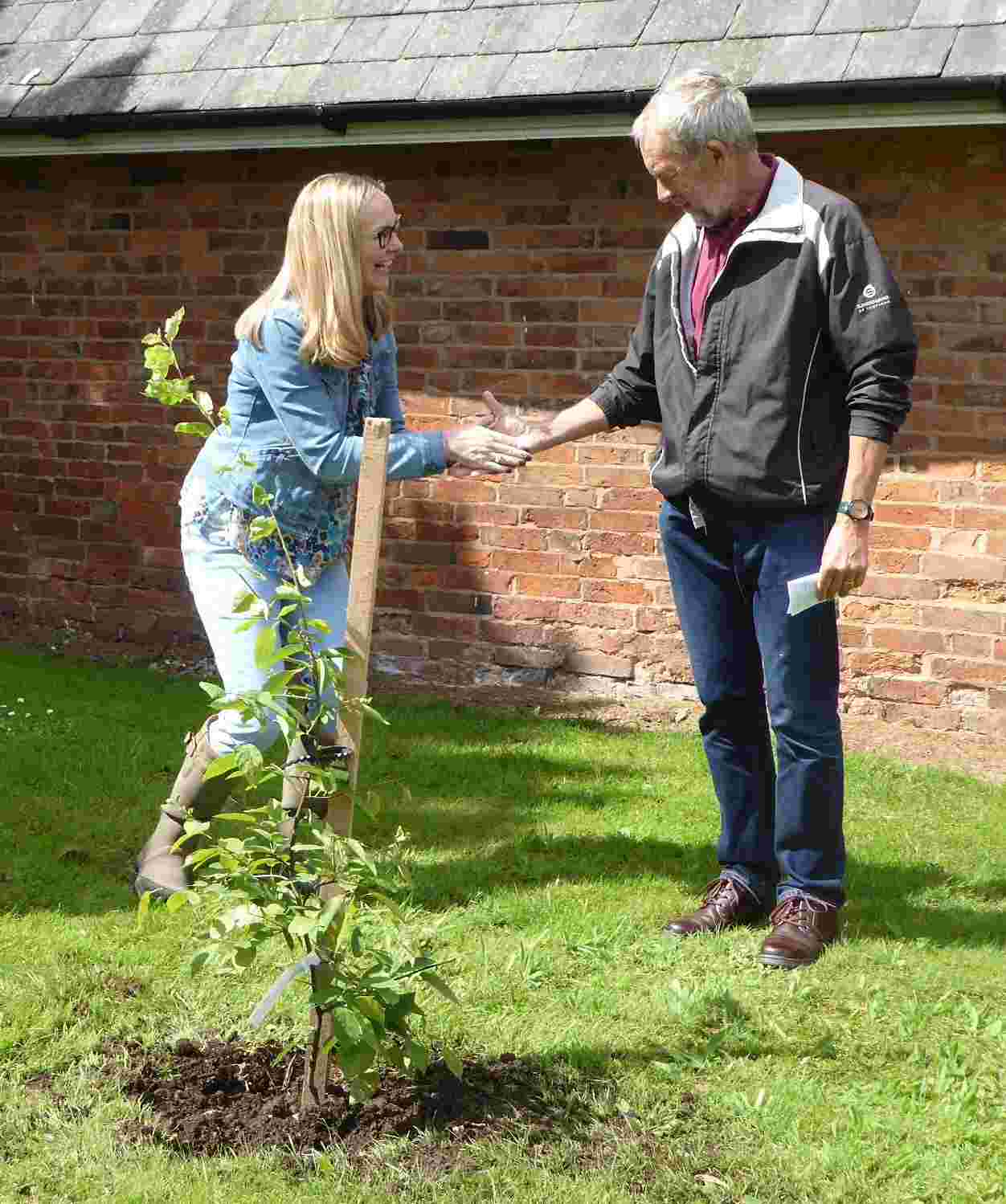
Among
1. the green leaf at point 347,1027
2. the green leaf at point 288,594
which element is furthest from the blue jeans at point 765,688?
the green leaf at point 347,1027

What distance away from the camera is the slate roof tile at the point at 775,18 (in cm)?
648

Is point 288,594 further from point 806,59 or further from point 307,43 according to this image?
point 307,43

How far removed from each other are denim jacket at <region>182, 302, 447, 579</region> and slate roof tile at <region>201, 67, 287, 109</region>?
3457 millimetres

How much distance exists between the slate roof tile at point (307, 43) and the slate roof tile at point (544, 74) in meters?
1.07

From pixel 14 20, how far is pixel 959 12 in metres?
5.31

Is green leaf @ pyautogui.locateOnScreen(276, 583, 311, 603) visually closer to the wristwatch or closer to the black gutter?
the wristwatch

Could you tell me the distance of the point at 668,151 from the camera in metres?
3.99

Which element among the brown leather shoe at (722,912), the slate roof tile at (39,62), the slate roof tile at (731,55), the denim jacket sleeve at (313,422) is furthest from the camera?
the slate roof tile at (39,62)

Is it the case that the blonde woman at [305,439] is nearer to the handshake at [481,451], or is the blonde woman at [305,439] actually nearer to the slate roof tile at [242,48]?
the handshake at [481,451]

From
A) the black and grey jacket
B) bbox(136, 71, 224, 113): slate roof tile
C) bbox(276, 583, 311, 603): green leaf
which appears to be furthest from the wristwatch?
bbox(136, 71, 224, 113): slate roof tile

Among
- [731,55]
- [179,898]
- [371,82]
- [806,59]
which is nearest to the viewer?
[179,898]

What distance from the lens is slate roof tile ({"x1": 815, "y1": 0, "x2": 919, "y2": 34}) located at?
6297 millimetres

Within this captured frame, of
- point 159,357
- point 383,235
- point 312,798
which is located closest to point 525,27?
point 383,235

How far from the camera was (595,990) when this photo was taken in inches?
160
